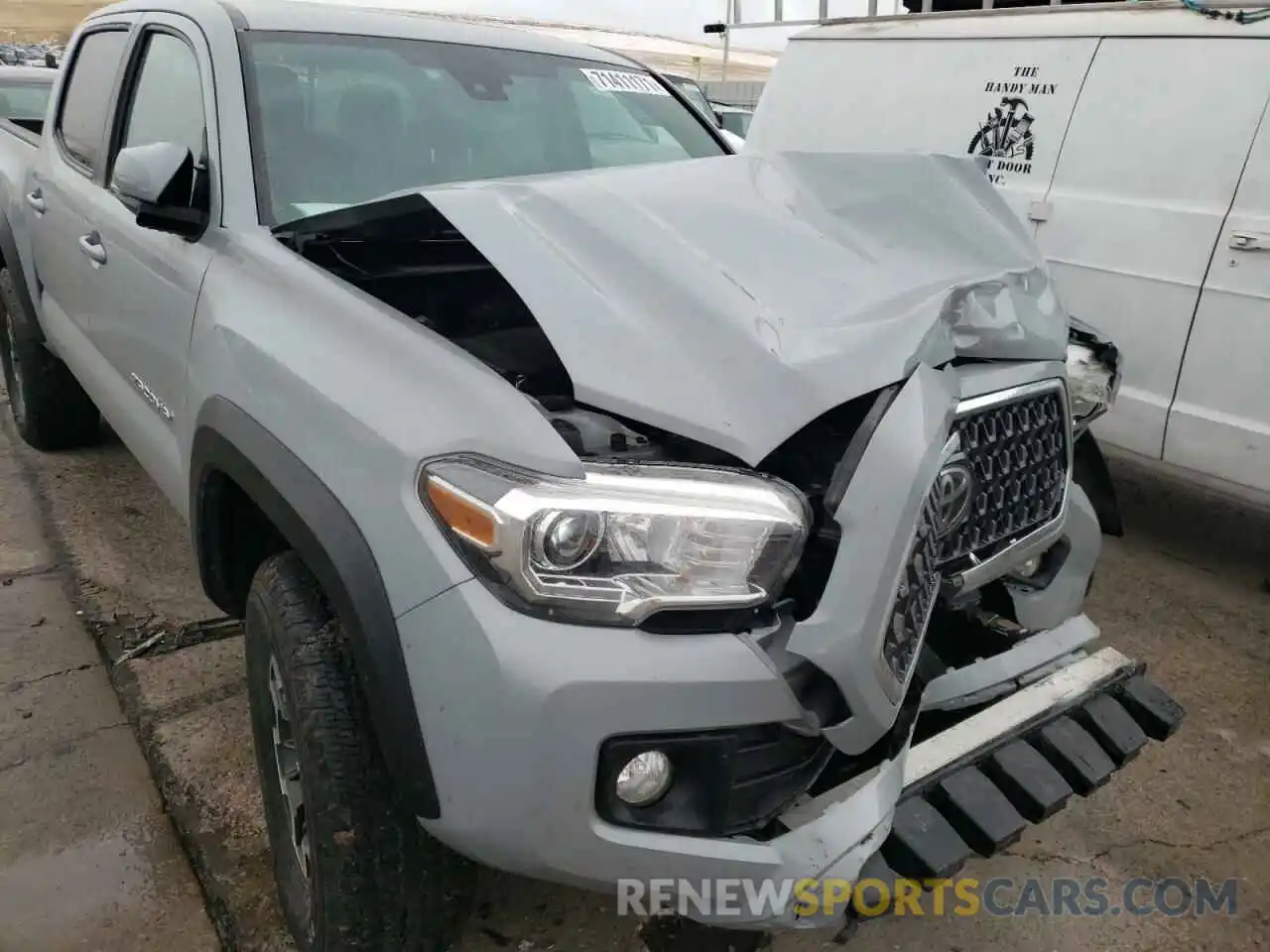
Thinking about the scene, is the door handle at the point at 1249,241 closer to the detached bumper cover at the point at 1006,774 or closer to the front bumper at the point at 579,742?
the detached bumper cover at the point at 1006,774

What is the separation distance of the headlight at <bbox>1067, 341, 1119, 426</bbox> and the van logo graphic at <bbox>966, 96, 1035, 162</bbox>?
7.25ft

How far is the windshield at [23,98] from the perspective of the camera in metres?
6.66

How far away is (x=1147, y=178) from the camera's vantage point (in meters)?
3.80

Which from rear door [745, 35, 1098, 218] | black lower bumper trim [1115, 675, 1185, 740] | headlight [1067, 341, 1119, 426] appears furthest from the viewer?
rear door [745, 35, 1098, 218]

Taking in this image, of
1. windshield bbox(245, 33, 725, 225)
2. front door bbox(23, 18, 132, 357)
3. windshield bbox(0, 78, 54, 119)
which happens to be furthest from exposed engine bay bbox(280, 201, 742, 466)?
windshield bbox(0, 78, 54, 119)

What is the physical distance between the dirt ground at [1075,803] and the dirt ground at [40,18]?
45898 millimetres

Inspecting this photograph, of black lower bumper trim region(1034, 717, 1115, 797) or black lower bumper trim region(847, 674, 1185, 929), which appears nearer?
black lower bumper trim region(847, 674, 1185, 929)

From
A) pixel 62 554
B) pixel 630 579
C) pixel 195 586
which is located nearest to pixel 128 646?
pixel 195 586

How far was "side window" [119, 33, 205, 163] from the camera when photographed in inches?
98.0

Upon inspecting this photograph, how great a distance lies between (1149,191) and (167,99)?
10.9 feet

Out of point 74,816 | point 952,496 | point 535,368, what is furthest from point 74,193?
point 952,496

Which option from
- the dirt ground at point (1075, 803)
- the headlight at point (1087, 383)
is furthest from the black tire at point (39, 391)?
the headlight at point (1087, 383)

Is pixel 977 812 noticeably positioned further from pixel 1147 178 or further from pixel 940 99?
pixel 940 99

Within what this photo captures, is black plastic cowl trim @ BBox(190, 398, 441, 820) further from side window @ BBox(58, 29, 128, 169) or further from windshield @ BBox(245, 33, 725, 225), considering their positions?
side window @ BBox(58, 29, 128, 169)
